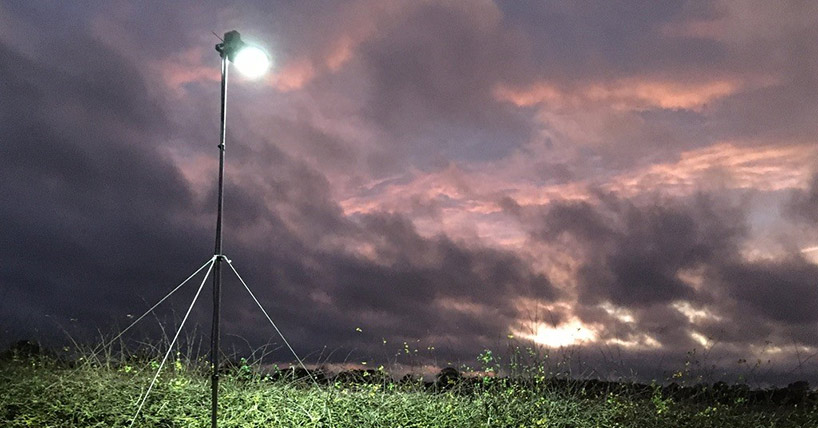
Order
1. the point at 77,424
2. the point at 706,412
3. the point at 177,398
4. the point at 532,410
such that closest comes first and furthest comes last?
the point at 77,424 → the point at 177,398 → the point at 532,410 → the point at 706,412

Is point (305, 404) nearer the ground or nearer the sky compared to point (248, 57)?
nearer the ground

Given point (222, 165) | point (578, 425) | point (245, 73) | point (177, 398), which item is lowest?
point (578, 425)

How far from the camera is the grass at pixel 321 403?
6.49m

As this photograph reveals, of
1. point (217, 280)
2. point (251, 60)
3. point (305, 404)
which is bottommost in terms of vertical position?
point (305, 404)

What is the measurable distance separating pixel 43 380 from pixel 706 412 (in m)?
8.10

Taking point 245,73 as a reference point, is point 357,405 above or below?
below

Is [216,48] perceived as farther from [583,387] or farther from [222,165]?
[583,387]

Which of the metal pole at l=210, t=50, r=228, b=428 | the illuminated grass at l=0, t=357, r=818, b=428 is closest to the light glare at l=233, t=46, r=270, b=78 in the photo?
the metal pole at l=210, t=50, r=228, b=428

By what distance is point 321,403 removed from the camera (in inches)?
284

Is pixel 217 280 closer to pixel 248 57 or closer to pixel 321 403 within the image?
pixel 248 57

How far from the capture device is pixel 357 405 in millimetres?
7238

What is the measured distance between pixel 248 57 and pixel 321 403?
12.6 feet

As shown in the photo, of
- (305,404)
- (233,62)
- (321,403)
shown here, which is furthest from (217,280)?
(321,403)

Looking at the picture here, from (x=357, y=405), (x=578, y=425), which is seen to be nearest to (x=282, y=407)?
(x=357, y=405)
